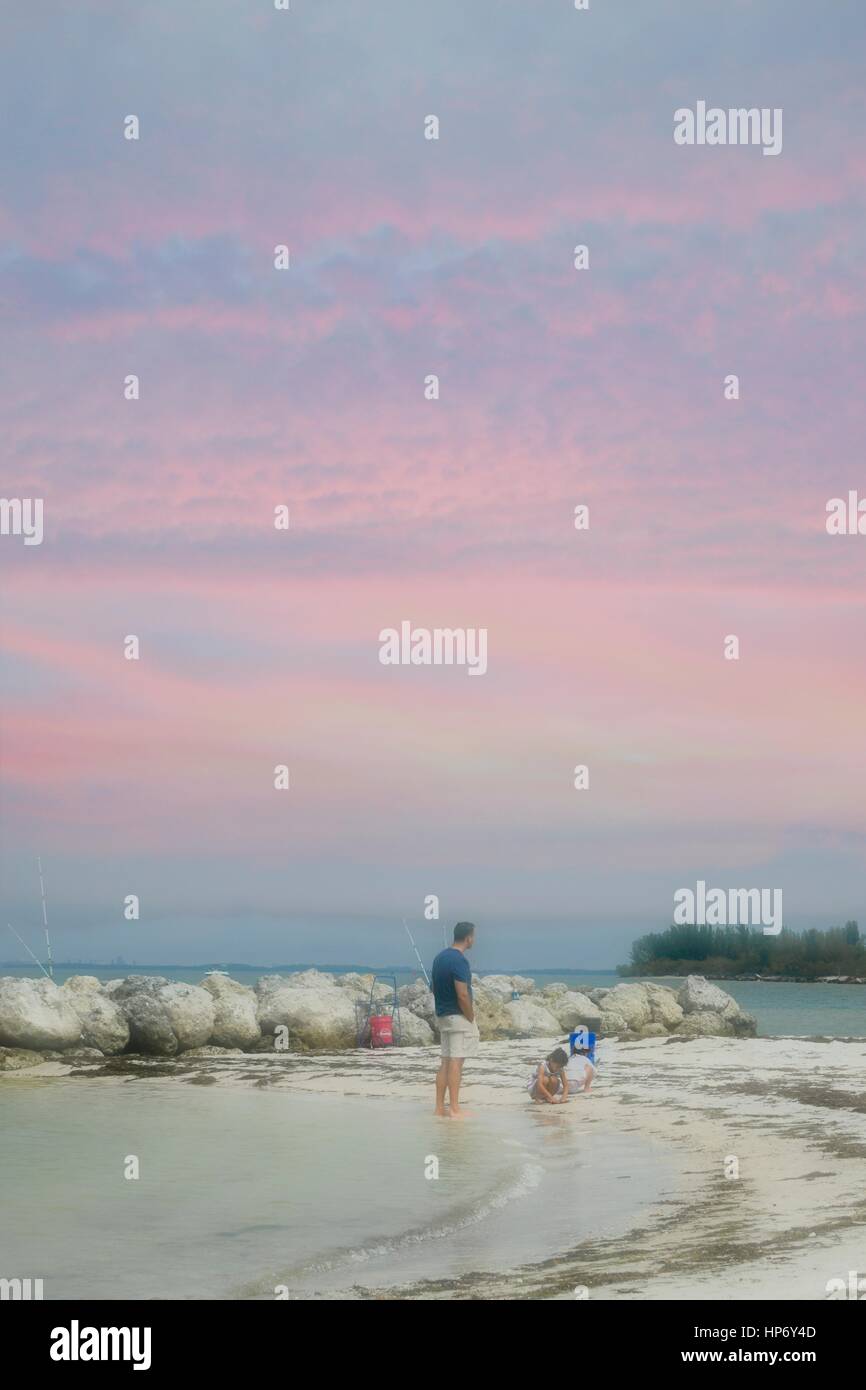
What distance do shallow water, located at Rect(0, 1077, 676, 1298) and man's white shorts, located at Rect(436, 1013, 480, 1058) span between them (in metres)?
0.93

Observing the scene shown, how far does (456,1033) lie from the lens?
669 inches

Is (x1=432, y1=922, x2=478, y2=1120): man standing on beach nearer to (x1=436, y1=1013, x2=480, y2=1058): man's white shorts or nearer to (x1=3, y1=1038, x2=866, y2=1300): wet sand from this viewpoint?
(x1=436, y1=1013, x2=480, y2=1058): man's white shorts

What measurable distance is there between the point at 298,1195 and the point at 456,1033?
4.02 meters

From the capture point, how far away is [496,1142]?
1591cm

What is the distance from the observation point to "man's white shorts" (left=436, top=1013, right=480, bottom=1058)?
1691 cm

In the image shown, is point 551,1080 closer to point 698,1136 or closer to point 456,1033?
point 456,1033

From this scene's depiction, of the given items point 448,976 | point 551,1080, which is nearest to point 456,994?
point 448,976

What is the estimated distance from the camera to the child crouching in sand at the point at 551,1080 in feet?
63.1

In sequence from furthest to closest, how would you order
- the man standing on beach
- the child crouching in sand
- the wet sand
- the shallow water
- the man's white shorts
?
1. the child crouching in sand
2. the man's white shorts
3. the man standing on beach
4. the shallow water
5. the wet sand

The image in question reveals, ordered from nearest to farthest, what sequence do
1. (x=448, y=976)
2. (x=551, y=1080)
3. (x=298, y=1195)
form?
(x=298, y=1195) < (x=448, y=976) < (x=551, y=1080)

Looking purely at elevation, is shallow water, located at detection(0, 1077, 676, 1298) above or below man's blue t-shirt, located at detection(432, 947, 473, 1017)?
below

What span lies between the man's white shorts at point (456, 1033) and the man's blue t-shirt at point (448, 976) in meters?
0.11

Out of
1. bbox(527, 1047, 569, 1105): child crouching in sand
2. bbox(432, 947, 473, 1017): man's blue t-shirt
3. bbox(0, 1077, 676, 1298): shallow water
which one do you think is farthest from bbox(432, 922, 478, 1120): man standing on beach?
bbox(527, 1047, 569, 1105): child crouching in sand
